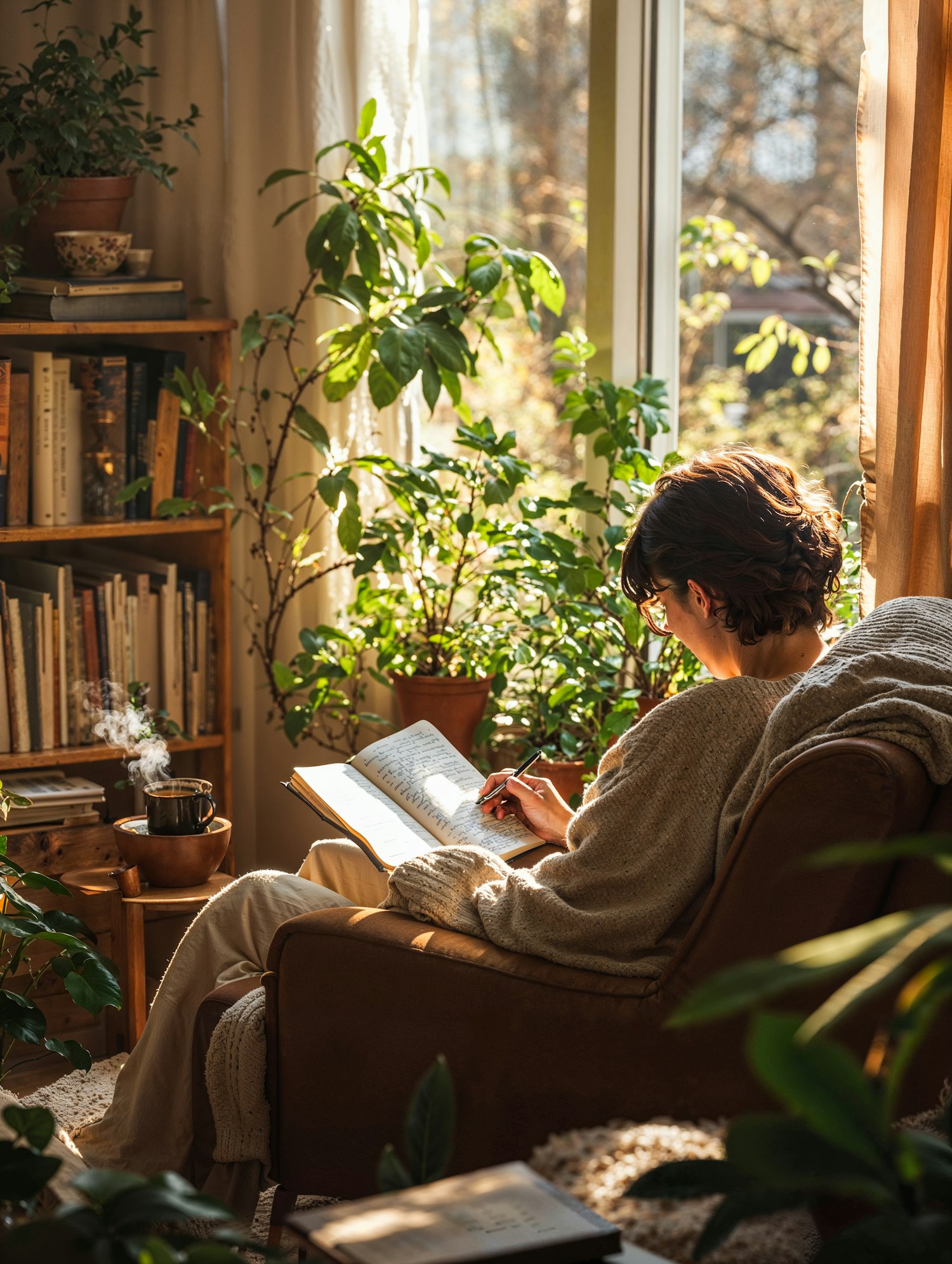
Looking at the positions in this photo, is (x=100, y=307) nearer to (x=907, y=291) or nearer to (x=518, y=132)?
(x=907, y=291)

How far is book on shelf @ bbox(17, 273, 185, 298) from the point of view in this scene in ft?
8.33

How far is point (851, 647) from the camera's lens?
4.95ft

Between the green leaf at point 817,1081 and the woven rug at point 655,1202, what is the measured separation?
1.65ft

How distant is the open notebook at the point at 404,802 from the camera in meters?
1.91

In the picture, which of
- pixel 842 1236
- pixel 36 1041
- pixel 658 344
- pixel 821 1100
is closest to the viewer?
pixel 821 1100

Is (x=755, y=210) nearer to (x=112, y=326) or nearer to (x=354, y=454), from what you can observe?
(x=354, y=454)

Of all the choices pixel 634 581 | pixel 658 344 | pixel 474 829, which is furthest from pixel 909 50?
pixel 474 829

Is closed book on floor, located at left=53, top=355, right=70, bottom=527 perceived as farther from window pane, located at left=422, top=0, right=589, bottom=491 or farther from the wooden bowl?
window pane, located at left=422, top=0, right=589, bottom=491

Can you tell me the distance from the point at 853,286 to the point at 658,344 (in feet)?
2.11

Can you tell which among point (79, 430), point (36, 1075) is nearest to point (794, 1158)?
point (36, 1075)

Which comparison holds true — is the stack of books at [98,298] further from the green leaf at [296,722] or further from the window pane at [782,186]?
the window pane at [782,186]

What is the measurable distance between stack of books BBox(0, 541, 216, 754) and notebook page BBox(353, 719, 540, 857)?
2.58 ft

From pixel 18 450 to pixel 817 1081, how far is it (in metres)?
2.26

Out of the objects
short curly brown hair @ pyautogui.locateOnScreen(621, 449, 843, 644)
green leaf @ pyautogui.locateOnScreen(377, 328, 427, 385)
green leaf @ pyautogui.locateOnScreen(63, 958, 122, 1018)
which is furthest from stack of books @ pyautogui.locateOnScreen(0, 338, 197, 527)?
short curly brown hair @ pyautogui.locateOnScreen(621, 449, 843, 644)
